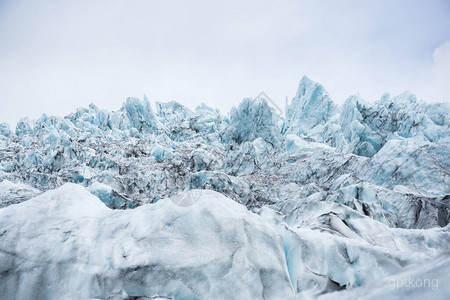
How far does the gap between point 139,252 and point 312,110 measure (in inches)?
1701

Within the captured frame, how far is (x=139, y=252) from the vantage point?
3434mm

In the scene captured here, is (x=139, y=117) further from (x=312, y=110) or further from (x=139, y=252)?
(x=139, y=252)

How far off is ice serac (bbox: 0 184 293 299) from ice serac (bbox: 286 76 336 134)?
127ft

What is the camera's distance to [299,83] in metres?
46.7

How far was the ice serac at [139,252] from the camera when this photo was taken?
3.10m

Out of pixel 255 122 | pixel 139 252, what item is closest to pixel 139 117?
pixel 255 122

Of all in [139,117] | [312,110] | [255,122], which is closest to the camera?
[255,122]

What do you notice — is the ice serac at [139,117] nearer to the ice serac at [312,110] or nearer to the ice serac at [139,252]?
the ice serac at [312,110]

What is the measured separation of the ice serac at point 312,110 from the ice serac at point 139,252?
3867 cm

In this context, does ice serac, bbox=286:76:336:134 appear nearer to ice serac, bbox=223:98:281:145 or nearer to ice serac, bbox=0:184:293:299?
ice serac, bbox=223:98:281:145

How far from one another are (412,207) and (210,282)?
947 cm

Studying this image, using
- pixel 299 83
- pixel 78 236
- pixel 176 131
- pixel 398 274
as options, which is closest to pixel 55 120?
pixel 176 131

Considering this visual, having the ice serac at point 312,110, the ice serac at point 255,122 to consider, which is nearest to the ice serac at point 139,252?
the ice serac at point 255,122

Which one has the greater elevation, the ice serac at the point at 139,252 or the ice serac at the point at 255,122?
the ice serac at the point at 255,122
